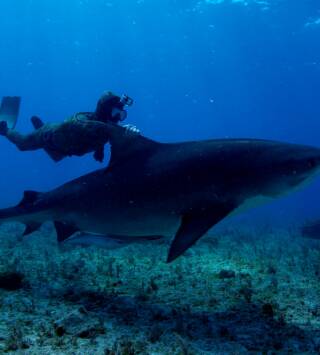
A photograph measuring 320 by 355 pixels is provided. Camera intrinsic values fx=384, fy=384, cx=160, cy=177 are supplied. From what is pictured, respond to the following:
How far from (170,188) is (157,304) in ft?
5.71

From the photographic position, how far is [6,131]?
11266 millimetres

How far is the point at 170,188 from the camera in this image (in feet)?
18.3

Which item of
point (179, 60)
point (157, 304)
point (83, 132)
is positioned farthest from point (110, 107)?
point (179, 60)

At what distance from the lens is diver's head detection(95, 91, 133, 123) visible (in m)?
8.30

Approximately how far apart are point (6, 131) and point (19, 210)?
17.0ft

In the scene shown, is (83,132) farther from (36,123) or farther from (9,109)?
(9,109)

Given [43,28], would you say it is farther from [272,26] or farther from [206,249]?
[206,249]

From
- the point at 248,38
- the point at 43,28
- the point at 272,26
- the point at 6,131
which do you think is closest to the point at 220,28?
the point at 248,38

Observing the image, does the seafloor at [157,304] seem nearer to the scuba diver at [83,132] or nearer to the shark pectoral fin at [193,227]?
the shark pectoral fin at [193,227]

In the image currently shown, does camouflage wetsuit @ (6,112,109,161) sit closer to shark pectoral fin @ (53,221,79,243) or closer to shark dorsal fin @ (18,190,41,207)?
shark dorsal fin @ (18,190,41,207)

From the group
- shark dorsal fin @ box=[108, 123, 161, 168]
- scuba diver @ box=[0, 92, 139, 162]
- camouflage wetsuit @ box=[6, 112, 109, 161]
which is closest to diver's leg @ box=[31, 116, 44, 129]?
scuba diver @ box=[0, 92, 139, 162]

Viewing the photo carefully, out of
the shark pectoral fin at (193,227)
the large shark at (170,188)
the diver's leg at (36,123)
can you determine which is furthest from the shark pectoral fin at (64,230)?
the diver's leg at (36,123)

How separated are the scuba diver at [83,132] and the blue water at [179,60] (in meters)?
31.5

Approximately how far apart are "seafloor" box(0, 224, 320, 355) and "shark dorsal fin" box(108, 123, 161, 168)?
2.27 meters
